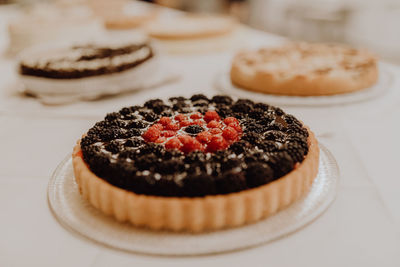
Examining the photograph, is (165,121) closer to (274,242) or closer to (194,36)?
(274,242)

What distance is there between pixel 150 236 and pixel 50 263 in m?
0.29

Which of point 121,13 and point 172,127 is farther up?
point 172,127

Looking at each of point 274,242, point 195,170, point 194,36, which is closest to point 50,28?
point 194,36

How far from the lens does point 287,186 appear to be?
50.9 inches

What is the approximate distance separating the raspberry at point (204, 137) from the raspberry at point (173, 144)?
0.08 m

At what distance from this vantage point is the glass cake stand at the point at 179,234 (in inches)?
44.9

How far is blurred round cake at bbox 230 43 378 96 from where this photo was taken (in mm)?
2311

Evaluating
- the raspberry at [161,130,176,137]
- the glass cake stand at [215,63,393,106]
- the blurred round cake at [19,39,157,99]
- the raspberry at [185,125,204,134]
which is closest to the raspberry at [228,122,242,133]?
the raspberry at [185,125,204,134]

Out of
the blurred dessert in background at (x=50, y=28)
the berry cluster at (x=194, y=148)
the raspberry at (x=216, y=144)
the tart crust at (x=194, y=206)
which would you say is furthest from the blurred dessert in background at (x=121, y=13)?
the tart crust at (x=194, y=206)

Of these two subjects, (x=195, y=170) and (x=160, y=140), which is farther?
(x=160, y=140)

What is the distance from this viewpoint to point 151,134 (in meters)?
1.53

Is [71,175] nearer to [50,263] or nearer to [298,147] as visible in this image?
[50,263]

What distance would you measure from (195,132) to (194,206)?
1.50ft

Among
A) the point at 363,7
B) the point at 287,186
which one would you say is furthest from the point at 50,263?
the point at 363,7
